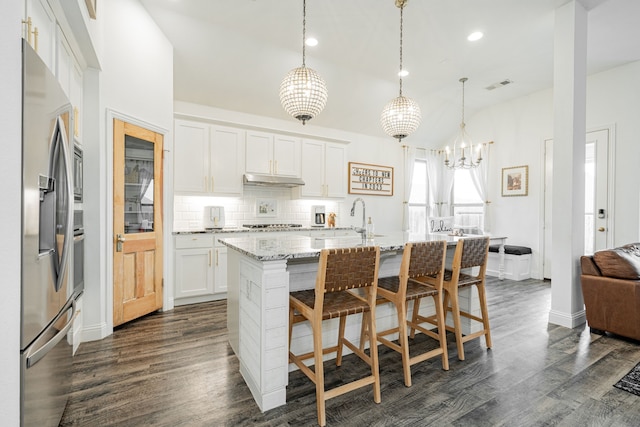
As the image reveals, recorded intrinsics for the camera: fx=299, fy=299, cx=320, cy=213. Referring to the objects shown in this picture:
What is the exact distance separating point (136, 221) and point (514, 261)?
5850mm

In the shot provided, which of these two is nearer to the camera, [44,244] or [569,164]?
[44,244]

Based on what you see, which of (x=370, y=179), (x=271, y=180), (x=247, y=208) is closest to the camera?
(x=271, y=180)

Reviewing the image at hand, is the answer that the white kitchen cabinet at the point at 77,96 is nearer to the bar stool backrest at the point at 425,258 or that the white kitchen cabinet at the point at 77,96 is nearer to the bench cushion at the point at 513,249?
the bar stool backrest at the point at 425,258

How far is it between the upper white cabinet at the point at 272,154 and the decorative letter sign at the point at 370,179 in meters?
1.37

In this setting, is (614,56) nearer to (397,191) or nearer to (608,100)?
(608,100)

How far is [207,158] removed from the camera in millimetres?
4289

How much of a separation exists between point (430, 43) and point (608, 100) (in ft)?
10.5

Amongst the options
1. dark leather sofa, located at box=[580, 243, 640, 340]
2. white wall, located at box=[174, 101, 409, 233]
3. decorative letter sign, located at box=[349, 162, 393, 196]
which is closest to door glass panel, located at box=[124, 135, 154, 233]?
white wall, located at box=[174, 101, 409, 233]

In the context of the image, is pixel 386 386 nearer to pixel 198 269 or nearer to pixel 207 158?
pixel 198 269

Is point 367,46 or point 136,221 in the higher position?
point 367,46

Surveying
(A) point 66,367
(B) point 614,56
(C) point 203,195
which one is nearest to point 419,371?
(A) point 66,367

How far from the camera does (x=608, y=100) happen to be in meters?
4.67

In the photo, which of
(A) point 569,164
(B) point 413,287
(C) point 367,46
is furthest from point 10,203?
(A) point 569,164

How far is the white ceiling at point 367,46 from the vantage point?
3250 millimetres
